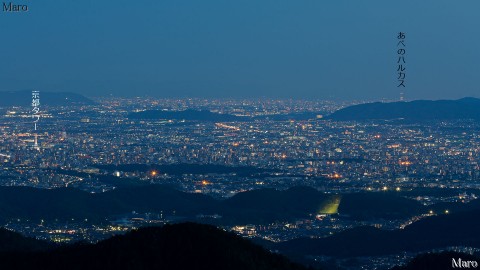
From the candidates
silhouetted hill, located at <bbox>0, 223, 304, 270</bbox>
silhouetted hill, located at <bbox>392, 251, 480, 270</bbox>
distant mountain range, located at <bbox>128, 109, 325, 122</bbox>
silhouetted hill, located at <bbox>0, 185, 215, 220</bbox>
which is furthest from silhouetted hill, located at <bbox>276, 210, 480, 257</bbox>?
distant mountain range, located at <bbox>128, 109, 325, 122</bbox>

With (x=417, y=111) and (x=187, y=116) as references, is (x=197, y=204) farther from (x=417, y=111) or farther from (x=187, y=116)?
(x=187, y=116)

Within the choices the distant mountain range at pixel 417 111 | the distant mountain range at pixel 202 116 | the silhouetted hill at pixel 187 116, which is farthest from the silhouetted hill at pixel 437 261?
the silhouetted hill at pixel 187 116

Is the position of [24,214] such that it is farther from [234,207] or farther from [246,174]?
[246,174]

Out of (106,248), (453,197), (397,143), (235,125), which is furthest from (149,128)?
(106,248)

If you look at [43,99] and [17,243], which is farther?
[43,99]

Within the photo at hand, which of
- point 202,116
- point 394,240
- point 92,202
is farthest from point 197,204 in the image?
point 202,116

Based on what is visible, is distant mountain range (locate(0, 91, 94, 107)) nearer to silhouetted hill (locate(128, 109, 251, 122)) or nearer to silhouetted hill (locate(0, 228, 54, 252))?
silhouetted hill (locate(128, 109, 251, 122))
